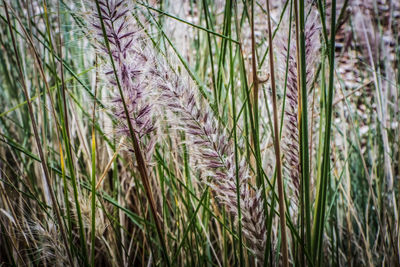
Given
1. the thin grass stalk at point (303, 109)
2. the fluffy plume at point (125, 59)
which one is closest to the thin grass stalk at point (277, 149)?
the thin grass stalk at point (303, 109)

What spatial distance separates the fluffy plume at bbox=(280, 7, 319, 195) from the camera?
47cm

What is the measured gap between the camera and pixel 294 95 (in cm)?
49

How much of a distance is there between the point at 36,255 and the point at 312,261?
67cm

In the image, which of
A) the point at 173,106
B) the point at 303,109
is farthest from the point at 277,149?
the point at 173,106

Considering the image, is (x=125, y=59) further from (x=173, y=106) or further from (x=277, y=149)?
(x=277, y=149)

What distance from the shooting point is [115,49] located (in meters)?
0.41

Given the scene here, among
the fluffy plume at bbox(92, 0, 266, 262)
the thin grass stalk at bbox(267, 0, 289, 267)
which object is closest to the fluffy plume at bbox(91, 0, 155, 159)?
the fluffy plume at bbox(92, 0, 266, 262)

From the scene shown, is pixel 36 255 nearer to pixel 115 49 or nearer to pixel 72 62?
pixel 115 49

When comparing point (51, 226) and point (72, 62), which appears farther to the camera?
point (72, 62)

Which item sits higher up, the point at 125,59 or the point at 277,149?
the point at 125,59

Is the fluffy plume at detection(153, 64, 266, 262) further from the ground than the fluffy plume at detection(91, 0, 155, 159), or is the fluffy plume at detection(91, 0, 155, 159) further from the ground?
the fluffy plume at detection(91, 0, 155, 159)

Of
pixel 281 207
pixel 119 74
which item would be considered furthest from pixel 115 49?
pixel 281 207

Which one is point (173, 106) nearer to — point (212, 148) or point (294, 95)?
point (212, 148)

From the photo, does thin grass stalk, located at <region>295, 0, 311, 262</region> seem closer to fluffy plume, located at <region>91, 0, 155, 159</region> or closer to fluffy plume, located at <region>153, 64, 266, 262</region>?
fluffy plume, located at <region>153, 64, 266, 262</region>
